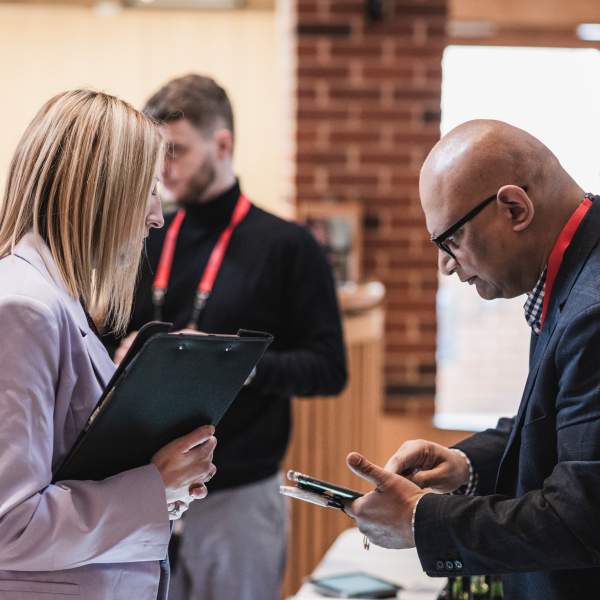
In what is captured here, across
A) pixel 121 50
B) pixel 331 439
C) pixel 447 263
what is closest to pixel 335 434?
pixel 331 439

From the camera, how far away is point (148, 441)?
4.35 feet

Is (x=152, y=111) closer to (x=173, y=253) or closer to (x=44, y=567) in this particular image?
(x=173, y=253)

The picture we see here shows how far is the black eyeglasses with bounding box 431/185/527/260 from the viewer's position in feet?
4.60

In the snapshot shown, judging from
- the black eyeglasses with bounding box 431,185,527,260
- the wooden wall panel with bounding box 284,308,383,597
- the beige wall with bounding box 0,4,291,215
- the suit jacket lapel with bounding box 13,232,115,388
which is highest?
the beige wall with bounding box 0,4,291,215

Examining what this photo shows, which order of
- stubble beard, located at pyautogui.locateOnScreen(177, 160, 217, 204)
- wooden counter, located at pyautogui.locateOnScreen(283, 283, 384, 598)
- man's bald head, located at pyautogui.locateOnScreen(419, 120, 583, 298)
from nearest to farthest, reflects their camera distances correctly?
1. man's bald head, located at pyautogui.locateOnScreen(419, 120, 583, 298)
2. stubble beard, located at pyautogui.locateOnScreen(177, 160, 217, 204)
3. wooden counter, located at pyautogui.locateOnScreen(283, 283, 384, 598)

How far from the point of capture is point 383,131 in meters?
4.25

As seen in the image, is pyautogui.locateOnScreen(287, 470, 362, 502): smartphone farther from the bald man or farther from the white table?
the white table

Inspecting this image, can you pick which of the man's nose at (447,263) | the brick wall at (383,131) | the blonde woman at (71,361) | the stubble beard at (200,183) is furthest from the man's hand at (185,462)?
the brick wall at (383,131)

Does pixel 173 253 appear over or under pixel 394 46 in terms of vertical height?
under

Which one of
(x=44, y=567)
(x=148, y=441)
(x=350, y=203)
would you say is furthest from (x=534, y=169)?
(x=350, y=203)

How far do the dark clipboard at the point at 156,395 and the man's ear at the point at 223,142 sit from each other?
117cm

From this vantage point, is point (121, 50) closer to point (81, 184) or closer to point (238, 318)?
point (238, 318)

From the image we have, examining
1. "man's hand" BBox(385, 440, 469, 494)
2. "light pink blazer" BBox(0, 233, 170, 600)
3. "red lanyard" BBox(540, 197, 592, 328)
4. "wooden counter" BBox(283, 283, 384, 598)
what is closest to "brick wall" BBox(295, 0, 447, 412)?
→ "wooden counter" BBox(283, 283, 384, 598)

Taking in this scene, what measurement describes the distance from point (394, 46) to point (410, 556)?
2.61 metres
